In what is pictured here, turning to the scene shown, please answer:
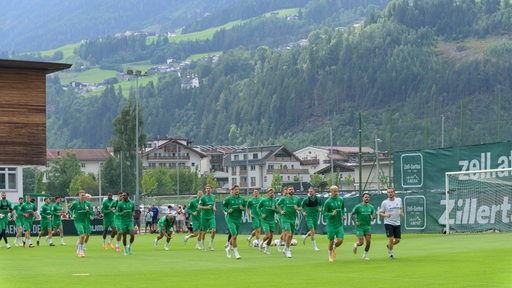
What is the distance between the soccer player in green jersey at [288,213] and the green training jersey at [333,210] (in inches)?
93.3

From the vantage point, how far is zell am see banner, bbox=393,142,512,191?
47.6m

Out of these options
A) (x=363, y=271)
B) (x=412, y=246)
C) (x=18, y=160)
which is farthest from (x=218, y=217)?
(x=363, y=271)

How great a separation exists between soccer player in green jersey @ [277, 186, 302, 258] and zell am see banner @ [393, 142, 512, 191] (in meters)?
15.8

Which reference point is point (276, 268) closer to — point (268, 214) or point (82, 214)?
point (268, 214)

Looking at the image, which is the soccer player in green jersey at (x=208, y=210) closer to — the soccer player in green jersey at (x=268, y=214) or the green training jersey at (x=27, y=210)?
the soccer player in green jersey at (x=268, y=214)

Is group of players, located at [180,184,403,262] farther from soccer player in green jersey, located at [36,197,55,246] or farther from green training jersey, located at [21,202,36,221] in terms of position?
soccer player in green jersey, located at [36,197,55,246]

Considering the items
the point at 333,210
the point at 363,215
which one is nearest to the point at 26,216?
the point at 333,210

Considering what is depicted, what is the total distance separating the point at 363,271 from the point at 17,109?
58123mm

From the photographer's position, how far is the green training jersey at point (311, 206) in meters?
36.6

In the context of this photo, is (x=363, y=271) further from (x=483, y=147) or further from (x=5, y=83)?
(x=5, y=83)

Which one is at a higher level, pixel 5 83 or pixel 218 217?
pixel 5 83

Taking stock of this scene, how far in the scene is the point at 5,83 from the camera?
7888 cm

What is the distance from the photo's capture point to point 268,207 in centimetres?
3600

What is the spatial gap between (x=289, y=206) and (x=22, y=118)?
4943 centimetres
